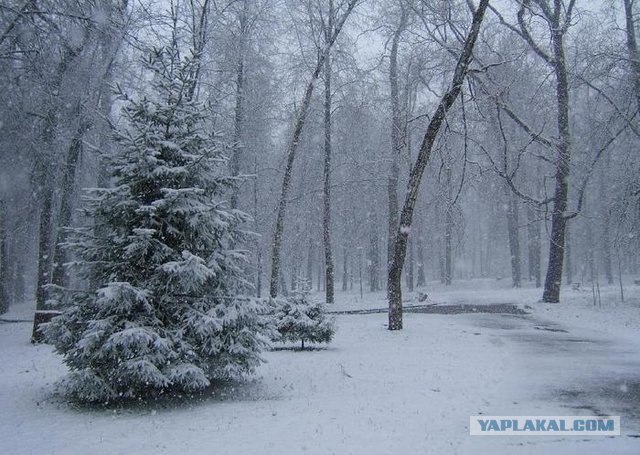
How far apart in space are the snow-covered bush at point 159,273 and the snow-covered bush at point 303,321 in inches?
158

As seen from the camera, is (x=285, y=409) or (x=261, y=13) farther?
(x=261, y=13)

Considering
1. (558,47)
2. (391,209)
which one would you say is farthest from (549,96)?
(391,209)

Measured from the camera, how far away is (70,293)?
869cm

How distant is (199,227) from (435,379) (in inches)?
205

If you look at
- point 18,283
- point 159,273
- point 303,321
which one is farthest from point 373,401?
point 18,283

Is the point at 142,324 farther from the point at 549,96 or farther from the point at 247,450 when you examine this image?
the point at 549,96

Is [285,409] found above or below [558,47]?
below

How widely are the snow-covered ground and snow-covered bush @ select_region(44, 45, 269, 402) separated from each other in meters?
0.70

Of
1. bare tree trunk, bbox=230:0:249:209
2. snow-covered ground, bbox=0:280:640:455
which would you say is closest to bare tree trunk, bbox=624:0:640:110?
snow-covered ground, bbox=0:280:640:455

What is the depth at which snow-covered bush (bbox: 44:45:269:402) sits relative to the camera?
7727 mm

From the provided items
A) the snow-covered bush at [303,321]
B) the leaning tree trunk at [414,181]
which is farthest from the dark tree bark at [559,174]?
the snow-covered bush at [303,321]

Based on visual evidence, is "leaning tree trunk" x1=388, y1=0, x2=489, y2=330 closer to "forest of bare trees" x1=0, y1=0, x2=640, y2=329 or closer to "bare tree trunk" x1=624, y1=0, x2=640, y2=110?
"forest of bare trees" x1=0, y1=0, x2=640, y2=329

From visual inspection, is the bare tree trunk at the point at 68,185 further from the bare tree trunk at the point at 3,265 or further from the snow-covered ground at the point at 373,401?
the bare tree trunk at the point at 3,265

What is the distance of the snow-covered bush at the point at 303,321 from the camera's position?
12.9 metres
